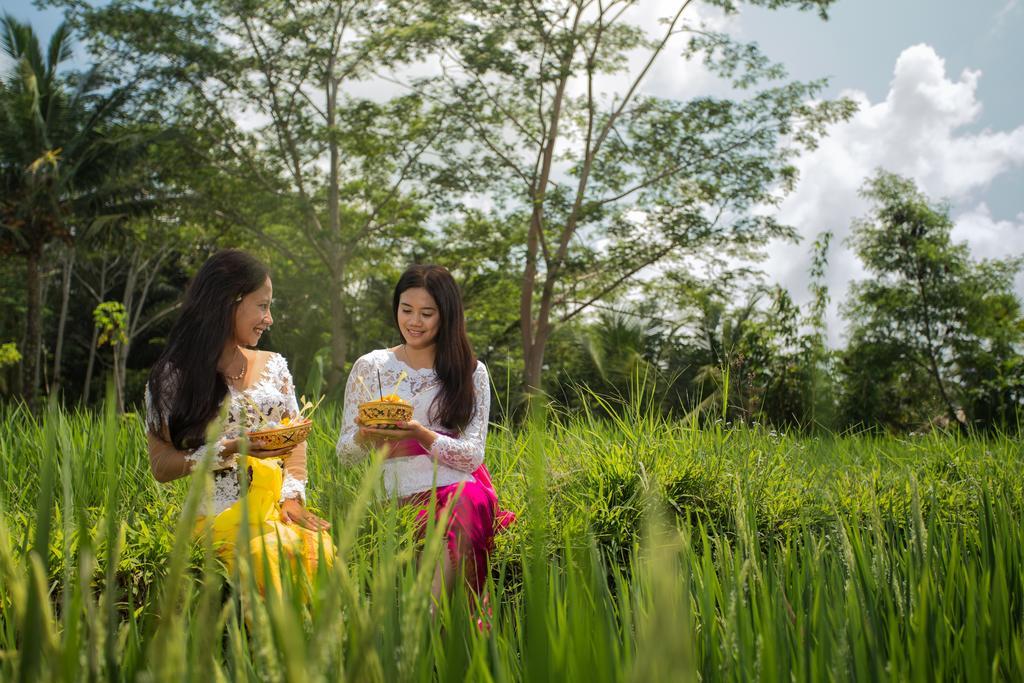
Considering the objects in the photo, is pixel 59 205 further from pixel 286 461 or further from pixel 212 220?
pixel 286 461

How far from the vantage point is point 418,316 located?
10.9 ft

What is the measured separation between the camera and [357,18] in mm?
17312

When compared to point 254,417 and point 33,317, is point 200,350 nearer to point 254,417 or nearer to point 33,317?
point 254,417

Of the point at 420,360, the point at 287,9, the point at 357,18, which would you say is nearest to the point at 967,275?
the point at 357,18

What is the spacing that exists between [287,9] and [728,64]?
8592 mm

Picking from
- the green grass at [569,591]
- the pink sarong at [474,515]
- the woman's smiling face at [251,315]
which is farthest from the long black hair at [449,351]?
the woman's smiling face at [251,315]

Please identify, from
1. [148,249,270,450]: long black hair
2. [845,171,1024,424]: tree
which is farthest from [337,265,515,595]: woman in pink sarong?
[845,171,1024,424]: tree

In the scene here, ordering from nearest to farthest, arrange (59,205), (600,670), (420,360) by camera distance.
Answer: (600,670) → (420,360) → (59,205)

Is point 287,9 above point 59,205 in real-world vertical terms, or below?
above

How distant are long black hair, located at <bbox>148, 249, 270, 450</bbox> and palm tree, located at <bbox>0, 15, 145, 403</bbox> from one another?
16.5 metres

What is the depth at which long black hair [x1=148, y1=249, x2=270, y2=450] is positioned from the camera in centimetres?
280

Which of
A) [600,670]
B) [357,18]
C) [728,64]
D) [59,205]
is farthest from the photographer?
[59,205]

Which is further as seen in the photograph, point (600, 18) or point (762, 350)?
point (600, 18)

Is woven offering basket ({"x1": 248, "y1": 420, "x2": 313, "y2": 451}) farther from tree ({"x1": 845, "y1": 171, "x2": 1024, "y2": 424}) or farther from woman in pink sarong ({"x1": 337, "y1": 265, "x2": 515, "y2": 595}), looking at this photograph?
tree ({"x1": 845, "y1": 171, "x2": 1024, "y2": 424})
